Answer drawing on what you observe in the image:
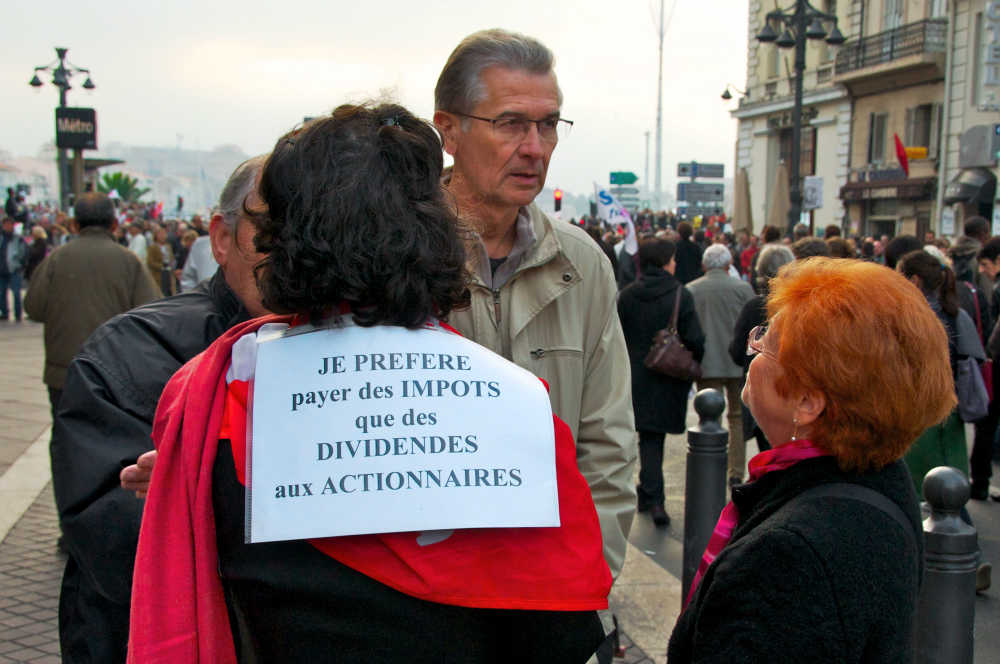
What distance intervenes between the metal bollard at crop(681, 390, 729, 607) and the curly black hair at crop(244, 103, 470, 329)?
3.33 metres

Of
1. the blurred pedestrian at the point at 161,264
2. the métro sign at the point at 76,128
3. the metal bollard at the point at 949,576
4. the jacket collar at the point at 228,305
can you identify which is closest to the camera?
the jacket collar at the point at 228,305

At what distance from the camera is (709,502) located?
4512 mm

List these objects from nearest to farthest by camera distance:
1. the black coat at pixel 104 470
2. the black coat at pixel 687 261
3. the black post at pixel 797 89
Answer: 1. the black coat at pixel 104 470
2. the black coat at pixel 687 261
3. the black post at pixel 797 89

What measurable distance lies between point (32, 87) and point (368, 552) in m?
27.4

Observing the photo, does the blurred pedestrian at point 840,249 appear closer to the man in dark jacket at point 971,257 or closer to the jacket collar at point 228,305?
the man in dark jacket at point 971,257

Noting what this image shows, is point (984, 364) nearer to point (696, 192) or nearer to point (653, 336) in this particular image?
point (653, 336)

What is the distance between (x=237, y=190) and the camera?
Result: 2.18m

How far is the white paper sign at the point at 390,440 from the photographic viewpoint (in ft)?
3.98

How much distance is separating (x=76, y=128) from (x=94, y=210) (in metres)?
18.1

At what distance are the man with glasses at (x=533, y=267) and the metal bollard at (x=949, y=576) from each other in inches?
46.4

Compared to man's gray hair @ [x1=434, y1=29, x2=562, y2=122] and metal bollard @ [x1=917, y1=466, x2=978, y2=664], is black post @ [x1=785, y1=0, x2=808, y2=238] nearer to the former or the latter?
metal bollard @ [x1=917, y1=466, x2=978, y2=664]

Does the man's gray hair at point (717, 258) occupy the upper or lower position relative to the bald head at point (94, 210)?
lower

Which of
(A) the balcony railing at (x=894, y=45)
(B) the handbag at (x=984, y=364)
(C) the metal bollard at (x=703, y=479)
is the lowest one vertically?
(C) the metal bollard at (x=703, y=479)

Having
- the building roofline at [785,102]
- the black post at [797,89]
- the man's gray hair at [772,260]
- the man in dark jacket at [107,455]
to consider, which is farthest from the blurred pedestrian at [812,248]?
the building roofline at [785,102]
